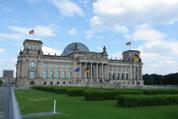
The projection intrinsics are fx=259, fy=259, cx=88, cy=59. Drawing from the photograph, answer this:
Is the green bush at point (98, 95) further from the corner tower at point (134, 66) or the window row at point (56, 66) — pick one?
the corner tower at point (134, 66)

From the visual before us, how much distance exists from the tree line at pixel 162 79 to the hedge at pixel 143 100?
116535 mm

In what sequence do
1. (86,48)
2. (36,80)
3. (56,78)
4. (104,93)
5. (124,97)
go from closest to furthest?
(124,97), (104,93), (36,80), (56,78), (86,48)

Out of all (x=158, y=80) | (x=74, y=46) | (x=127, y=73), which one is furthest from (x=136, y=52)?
(x=74, y=46)

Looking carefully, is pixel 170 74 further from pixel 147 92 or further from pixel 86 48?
pixel 147 92

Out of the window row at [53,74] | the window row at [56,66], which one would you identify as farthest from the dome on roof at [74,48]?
the window row at [53,74]

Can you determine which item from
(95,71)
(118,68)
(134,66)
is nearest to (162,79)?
(134,66)

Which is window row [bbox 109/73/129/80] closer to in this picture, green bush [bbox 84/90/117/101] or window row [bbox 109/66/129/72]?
window row [bbox 109/66/129/72]

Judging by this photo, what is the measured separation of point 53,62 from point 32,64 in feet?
40.3

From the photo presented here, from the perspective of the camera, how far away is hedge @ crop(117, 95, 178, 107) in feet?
78.4

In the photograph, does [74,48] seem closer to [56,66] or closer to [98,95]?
[56,66]

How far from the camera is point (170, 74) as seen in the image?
478 ft

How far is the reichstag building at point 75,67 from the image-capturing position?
13262cm

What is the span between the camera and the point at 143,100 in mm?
24375

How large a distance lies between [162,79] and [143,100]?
429 feet
